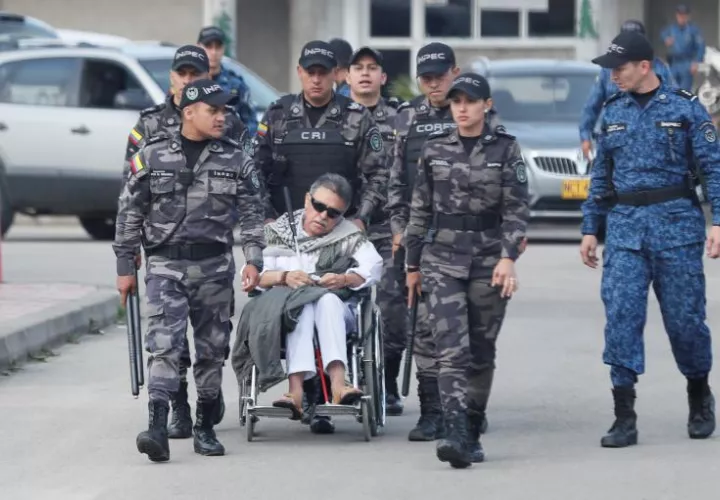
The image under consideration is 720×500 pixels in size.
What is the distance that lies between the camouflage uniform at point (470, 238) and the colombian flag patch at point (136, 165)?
125 cm

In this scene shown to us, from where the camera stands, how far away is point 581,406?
35.7 ft

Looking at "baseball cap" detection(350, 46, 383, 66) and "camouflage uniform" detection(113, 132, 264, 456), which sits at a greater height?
"baseball cap" detection(350, 46, 383, 66)

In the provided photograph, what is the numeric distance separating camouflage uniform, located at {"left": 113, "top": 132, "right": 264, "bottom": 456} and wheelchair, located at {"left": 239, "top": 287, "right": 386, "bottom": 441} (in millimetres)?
263

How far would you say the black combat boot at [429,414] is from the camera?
980cm

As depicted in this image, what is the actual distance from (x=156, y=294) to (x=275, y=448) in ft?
2.97

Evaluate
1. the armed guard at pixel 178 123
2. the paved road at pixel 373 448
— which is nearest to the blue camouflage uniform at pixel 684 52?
the paved road at pixel 373 448

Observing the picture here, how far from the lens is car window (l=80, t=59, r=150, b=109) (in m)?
20.6

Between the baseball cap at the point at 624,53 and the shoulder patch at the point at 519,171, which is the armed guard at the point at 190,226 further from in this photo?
the baseball cap at the point at 624,53

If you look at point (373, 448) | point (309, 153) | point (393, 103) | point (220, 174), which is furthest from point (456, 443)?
point (393, 103)

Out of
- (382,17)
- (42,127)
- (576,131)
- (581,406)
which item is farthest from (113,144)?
(382,17)

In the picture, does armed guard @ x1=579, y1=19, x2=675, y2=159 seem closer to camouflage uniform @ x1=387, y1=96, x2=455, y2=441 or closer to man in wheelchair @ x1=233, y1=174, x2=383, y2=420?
camouflage uniform @ x1=387, y1=96, x2=455, y2=441

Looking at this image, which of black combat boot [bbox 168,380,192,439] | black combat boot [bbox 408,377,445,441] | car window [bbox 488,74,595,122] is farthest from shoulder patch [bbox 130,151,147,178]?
car window [bbox 488,74,595,122]

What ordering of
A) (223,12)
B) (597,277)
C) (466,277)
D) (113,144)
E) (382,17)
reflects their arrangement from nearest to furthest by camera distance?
(466,277) < (597,277) < (113,144) < (223,12) < (382,17)

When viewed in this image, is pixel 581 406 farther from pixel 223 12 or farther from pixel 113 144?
pixel 223 12
